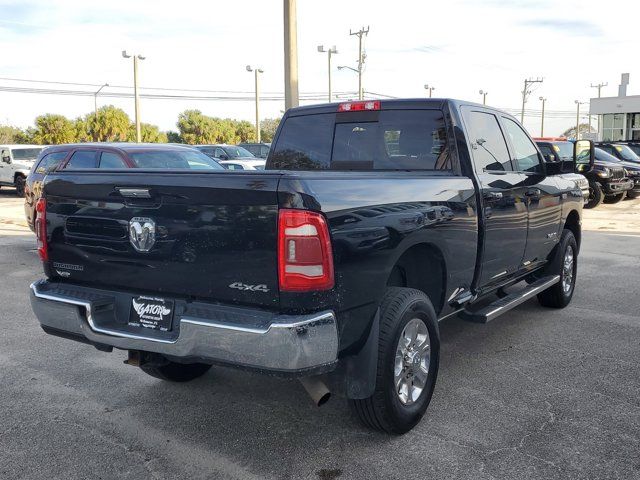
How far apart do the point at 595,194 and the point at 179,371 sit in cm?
1588

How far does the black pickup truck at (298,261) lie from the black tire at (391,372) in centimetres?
1

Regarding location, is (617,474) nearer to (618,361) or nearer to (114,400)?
(618,361)

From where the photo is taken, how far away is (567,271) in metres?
6.66

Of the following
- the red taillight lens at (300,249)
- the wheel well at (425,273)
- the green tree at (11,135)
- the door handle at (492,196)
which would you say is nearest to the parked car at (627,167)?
the door handle at (492,196)

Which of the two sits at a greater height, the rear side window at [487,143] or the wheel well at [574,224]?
the rear side window at [487,143]

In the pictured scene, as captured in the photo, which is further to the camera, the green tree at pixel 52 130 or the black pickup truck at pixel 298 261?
the green tree at pixel 52 130

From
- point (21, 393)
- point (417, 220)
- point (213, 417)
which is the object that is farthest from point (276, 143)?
point (21, 393)

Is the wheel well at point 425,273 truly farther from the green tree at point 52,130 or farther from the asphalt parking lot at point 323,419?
the green tree at point 52,130

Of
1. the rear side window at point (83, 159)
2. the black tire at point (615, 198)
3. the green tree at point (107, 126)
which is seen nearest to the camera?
the rear side window at point (83, 159)

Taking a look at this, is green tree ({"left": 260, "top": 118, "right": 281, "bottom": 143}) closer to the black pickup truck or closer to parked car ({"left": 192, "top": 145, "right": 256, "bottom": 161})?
parked car ({"left": 192, "top": 145, "right": 256, "bottom": 161})

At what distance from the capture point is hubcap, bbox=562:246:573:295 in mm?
6518

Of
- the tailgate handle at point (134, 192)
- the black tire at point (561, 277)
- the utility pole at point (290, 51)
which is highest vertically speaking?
the utility pole at point (290, 51)

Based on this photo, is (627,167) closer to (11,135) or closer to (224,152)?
(224,152)

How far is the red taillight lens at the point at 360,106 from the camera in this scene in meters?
4.81
